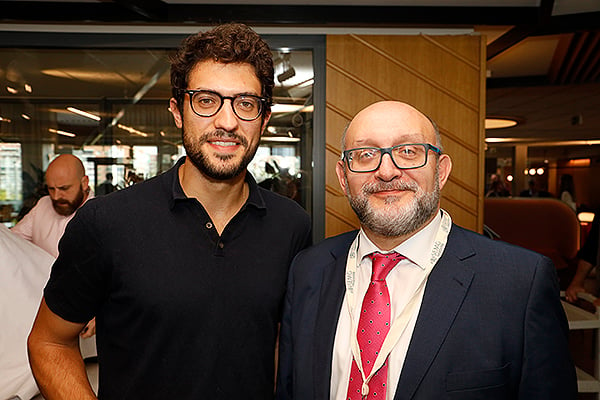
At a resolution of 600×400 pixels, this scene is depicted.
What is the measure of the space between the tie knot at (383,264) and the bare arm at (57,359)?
91 cm

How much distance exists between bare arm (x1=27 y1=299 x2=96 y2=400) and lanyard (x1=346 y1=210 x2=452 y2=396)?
785 mm

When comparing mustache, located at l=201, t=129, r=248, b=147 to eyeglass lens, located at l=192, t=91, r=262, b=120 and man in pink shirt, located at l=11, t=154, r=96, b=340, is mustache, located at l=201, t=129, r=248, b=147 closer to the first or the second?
eyeglass lens, located at l=192, t=91, r=262, b=120

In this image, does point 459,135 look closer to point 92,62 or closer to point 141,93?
point 141,93

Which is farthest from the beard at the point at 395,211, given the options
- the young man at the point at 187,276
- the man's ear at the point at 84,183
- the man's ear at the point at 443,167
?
the man's ear at the point at 84,183

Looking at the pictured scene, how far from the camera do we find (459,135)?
396 cm

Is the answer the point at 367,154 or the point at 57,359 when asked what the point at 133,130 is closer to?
the point at 57,359

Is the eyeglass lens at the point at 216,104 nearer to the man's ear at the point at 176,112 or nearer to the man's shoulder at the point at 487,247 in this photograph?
the man's ear at the point at 176,112

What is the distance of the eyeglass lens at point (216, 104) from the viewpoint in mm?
1466

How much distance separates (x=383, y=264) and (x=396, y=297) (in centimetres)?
11

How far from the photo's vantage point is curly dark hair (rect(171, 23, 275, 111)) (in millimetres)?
1496

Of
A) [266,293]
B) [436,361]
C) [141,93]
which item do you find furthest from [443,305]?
[141,93]

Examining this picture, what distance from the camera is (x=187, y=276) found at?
1437mm

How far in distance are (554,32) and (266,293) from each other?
4.04 metres

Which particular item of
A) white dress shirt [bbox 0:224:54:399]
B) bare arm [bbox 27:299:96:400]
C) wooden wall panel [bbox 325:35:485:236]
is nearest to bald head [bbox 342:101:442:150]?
bare arm [bbox 27:299:96:400]
